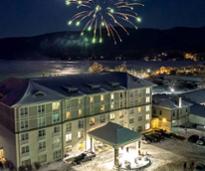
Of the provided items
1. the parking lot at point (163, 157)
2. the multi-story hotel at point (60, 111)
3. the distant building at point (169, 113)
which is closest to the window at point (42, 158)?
the multi-story hotel at point (60, 111)

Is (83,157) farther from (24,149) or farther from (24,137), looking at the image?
(24,137)

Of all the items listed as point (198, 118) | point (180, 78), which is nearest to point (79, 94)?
point (198, 118)

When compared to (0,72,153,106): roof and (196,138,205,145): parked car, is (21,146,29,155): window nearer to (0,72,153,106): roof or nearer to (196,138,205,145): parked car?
(0,72,153,106): roof

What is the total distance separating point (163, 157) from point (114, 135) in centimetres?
669

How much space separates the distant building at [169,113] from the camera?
4725cm

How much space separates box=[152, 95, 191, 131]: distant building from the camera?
47250mm

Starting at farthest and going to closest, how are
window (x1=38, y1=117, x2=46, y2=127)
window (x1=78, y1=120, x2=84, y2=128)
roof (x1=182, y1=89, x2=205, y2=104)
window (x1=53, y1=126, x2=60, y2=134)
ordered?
roof (x1=182, y1=89, x2=205, y2=104)
window (x1=78, y1=120, x2=84, y2=128)
window (x1=53, y1=126, x2=60, y2=134)
window (x1=38, y1=117, x2=46, y2=127)

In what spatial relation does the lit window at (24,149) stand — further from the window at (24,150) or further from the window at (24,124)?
the window at (24,124)

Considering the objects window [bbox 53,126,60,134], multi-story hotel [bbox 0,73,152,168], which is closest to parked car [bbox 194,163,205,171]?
multi-story hotel [bbox 0,73,152,168]

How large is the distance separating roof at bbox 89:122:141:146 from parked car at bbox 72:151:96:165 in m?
2.21

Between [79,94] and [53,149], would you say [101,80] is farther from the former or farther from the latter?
[53,149]

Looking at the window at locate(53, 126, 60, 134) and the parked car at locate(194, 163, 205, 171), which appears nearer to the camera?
the parked car at locate(194, 163, 205, 171)

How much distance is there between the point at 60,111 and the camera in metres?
36.8

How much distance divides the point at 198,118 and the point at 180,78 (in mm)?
56652
